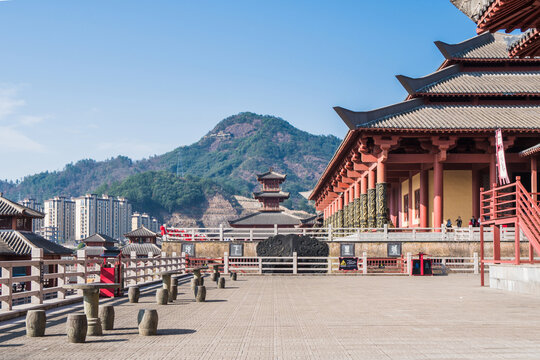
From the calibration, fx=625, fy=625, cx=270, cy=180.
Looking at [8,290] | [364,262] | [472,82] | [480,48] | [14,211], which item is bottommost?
[364,262]

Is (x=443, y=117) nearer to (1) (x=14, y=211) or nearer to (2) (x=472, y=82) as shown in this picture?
(2) (x=472, y=82)

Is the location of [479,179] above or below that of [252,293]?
above

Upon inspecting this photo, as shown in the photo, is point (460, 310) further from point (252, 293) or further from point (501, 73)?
point (501, 73)

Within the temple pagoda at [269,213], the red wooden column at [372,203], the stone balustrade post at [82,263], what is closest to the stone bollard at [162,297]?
the stone balustrade post at [82,263]

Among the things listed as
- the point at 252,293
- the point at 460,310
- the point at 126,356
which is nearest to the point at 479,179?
the point at 252,293

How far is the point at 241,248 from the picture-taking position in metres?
38.4

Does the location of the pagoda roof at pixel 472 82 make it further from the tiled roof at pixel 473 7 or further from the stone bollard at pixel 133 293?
the stone bollard at pixel 133 293

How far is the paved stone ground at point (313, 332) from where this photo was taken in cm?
843

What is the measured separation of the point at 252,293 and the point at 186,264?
18.3 m

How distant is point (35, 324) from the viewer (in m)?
10.0

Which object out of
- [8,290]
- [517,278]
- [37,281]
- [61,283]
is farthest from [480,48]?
[8,290]

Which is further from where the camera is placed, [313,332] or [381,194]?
[381,194]

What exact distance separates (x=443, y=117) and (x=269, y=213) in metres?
60.3

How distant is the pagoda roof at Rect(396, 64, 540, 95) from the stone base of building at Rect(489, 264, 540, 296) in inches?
819
